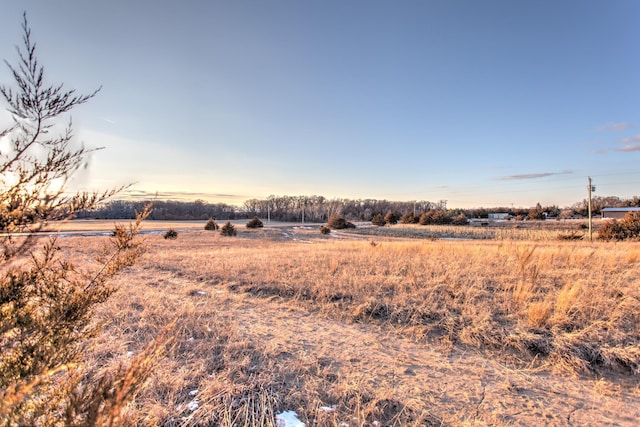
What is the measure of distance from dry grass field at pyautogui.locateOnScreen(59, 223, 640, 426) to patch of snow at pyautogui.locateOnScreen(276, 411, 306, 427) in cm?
6

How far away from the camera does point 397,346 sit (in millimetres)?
3908

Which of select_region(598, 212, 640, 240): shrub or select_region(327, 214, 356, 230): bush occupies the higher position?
select_region(598, 212, 640, 240): shrub

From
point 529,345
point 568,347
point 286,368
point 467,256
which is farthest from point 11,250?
point 467,256

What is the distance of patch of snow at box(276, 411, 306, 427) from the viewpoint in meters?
2.41

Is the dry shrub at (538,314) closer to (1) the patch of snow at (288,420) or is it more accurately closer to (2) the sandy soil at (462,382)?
(2) the sandy soil at (462,382)


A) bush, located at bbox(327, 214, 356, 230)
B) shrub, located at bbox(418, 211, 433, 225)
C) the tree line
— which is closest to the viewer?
bush, located at bbox(327, 214, 356, 230)

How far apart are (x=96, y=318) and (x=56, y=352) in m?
3.68

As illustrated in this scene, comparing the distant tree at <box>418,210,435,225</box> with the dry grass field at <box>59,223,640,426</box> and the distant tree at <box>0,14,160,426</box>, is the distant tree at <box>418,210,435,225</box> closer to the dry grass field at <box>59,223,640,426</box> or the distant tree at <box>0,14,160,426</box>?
the dry grass field at <box>59,223,640,426</box>

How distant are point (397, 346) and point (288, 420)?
1.95 metres

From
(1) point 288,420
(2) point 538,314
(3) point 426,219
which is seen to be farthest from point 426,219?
(1) point 288,420

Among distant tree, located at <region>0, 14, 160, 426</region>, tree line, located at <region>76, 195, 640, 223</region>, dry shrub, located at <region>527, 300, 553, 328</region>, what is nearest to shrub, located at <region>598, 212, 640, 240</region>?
dry shrub, located at <region>527, 300, 553, 328</region>

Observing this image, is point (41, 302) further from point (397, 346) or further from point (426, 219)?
point (426, 219)

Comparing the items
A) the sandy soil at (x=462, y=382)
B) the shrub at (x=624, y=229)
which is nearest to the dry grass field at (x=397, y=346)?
the sandy soil at (x=462, y=382)

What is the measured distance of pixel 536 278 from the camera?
5.65 metres
